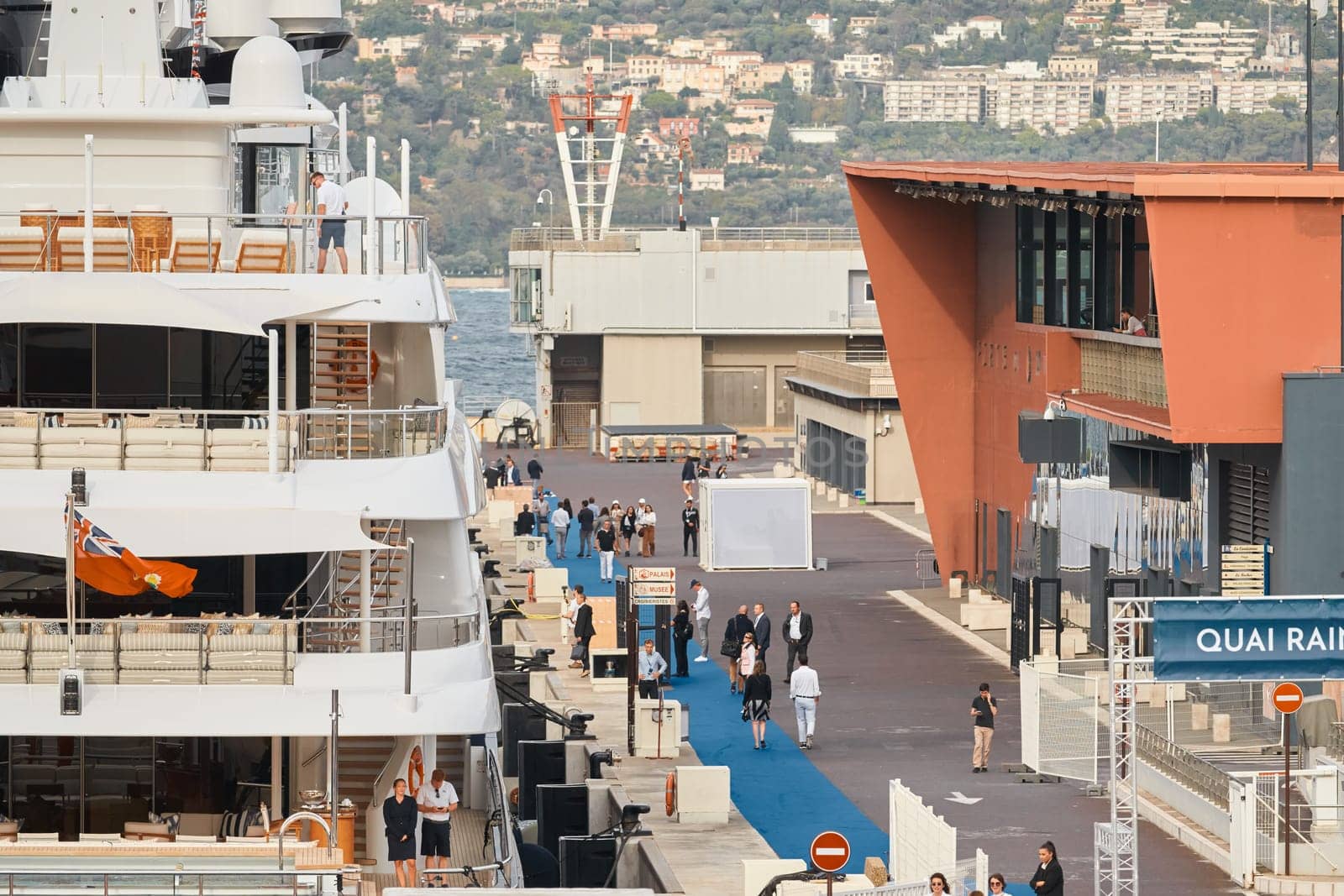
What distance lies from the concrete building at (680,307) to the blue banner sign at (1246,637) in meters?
61.2

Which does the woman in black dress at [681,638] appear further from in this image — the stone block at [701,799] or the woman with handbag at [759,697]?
the stone block at [701,799]

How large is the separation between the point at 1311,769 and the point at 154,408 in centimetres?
1253

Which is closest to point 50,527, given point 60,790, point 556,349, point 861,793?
point 60,790

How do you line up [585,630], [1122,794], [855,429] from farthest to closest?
[855,429] < [585,630] < [1122,794]

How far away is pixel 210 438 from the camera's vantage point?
752 inches

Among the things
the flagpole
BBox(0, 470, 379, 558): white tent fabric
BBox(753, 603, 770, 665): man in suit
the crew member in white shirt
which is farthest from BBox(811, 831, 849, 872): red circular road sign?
the crew member in white shirt

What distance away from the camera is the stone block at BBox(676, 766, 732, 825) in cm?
2723

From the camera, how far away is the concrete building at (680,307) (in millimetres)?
83625

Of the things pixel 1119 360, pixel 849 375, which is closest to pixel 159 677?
pixel 1119 360

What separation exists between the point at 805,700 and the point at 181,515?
14.4 m

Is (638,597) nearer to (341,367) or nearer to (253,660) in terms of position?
(341,367)

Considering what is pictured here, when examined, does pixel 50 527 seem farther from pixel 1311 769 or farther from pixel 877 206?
pixel 877 206

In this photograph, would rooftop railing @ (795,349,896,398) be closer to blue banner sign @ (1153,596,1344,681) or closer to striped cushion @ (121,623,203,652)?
blue banner sign @ (1153,596,1344,681)

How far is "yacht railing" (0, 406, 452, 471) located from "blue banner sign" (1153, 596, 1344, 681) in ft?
23.9
